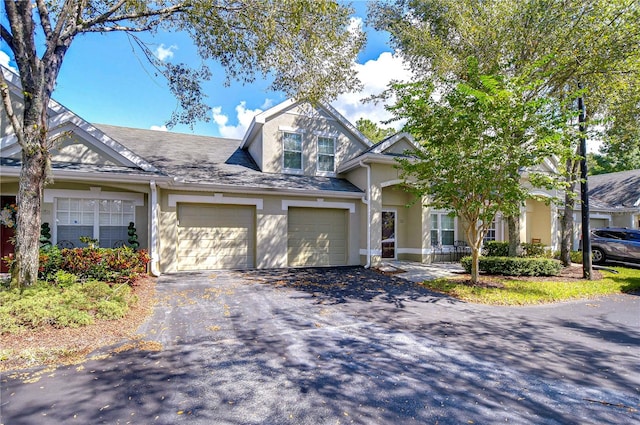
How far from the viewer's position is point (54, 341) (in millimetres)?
4824

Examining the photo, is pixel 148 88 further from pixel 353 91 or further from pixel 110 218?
pixel 353 91

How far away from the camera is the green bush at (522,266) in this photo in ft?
37.3

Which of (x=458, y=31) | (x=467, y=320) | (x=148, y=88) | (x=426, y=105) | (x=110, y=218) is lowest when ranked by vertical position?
(x=467, y=320)

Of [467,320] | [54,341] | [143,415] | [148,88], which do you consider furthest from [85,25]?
[467,320]

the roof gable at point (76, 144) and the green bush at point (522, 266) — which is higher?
the roof gable at point (76, 144)

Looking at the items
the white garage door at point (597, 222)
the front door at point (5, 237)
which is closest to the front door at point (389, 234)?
the front door at point (5, 237)

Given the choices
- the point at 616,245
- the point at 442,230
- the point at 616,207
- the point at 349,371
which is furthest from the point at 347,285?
the point at 616,207

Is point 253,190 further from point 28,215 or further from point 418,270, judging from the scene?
point 418,270

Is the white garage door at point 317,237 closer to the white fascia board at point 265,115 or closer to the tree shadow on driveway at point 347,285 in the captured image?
the tree shadow on driveway at point 347,285

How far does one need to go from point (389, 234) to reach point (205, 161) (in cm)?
868

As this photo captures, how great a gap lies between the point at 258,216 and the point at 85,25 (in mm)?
7203

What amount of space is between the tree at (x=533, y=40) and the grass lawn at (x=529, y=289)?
2.77 meters

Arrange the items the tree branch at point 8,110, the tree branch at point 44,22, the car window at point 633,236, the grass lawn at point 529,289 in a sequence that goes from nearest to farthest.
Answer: the tree branch at point 8,110
the tree branch at point 44,22
the grass lawn at point 529,289
the car window at point 633,236

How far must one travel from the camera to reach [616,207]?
20266 millimetres
